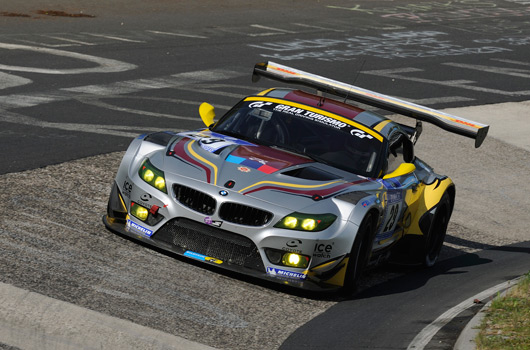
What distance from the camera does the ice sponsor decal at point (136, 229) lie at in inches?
326

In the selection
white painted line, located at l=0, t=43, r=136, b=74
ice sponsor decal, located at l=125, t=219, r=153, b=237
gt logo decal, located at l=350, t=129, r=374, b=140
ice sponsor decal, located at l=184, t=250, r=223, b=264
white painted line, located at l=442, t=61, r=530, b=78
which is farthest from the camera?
white painted line, located at l=442, t=61, r=530, b=78

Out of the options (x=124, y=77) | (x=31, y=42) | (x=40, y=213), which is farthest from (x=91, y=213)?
(x=31, y=42)

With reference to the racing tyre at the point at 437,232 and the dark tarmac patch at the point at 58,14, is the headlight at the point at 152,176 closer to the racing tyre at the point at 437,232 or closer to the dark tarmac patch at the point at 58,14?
the racing tyre at the point at 437,232

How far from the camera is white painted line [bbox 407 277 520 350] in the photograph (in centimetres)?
733

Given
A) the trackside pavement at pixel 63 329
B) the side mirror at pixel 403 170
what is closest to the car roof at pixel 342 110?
the side mirror at pixel 403 170

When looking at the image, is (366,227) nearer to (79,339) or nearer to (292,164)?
(292,164)

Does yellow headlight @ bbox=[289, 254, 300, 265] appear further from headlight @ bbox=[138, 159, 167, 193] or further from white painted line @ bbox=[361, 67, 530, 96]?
white painted line @ bbox=[361, 67, 530, 96]

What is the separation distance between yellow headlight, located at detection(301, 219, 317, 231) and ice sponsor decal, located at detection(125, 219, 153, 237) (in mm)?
1268

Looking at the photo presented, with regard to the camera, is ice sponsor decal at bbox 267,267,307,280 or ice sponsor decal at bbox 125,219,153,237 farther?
ice sponsor decal at bbox 125,219,153,237

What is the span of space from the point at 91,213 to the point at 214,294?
2.22 meters

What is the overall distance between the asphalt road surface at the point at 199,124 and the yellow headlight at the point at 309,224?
609 millimetres

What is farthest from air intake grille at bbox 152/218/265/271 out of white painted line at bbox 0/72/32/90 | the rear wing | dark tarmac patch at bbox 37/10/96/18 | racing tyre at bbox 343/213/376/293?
dark tarmac patch at bbox 37/10/96/18

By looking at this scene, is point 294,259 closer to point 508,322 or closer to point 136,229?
point 136,229

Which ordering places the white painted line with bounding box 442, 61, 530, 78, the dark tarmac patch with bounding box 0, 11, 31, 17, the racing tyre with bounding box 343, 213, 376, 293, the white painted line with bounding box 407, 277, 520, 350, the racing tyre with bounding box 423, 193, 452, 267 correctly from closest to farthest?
1. the white painted line with bounding box 407, 277, 520, 350
2. the racing tyre with bounding box 343, 213, 376, 293
3. the racing tyre with bounding box 423, 193, 452, 267
4. the white painted line with bounding box 442, 61, 530, 78
5. the dark tarmac patch with bounding box 0, 11, 31, 17
